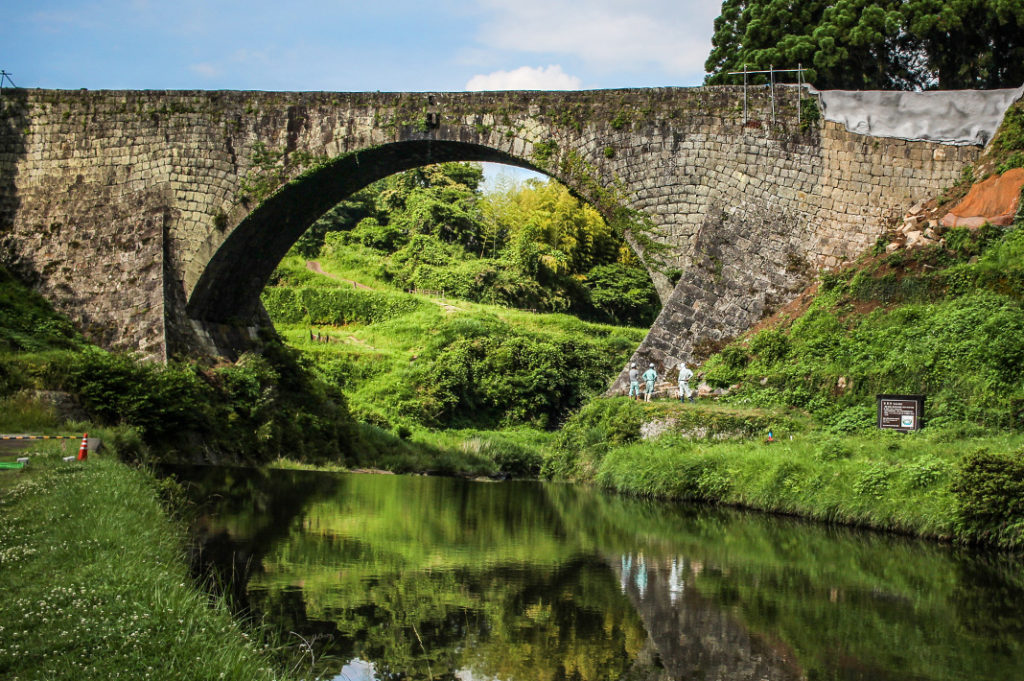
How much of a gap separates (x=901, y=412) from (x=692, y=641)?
348 inches

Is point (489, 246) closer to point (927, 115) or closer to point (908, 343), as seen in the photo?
point (927, 115)

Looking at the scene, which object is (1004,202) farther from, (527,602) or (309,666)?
(309,666)

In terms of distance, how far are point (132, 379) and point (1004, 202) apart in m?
15.5

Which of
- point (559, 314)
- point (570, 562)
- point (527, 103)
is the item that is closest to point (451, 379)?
point (559, 314)

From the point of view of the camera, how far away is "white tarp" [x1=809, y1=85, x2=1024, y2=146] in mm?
19531

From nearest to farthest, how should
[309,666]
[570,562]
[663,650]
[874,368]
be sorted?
[309,666] < [663,650] < [570,562] < [874,368]

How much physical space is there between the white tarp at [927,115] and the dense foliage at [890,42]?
10476 mm

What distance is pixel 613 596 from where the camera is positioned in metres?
8.09

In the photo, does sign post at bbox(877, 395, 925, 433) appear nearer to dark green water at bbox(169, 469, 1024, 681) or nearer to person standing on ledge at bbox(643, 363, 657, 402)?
dark green water at bbox(169, 469, 1024, 681)

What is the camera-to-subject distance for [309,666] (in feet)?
18.9

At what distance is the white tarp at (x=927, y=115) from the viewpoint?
1953 cm

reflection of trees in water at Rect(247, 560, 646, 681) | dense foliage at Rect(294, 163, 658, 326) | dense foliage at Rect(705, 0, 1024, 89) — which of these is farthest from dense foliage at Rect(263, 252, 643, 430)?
reflection of trees in water at Rect(247, 560, 646, 681)

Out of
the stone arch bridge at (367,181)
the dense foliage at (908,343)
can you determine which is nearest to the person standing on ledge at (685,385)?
the dense foliage at (908,343)

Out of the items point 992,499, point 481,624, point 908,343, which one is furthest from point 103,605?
point 908,343
